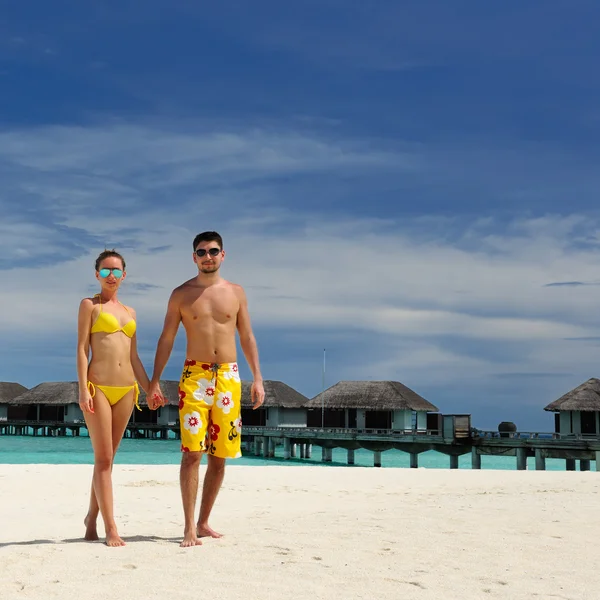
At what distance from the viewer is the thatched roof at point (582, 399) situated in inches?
1561

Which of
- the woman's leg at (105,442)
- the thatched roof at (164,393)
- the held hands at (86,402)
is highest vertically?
the thatched roof at (164,393)

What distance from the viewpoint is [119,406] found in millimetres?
6910

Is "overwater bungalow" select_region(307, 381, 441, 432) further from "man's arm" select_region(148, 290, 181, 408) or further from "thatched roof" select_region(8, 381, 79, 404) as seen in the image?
"man's arm" select_region(148, 290, 181, 408)

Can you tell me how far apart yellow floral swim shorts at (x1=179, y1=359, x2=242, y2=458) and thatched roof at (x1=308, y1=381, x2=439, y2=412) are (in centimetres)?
4202

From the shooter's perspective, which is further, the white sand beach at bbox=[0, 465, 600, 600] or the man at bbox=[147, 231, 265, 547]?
the man at bbox=[147, 231, 265, 547]

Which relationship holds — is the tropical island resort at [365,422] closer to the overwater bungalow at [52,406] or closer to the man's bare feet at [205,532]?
the overwater bungalow at [52,406]

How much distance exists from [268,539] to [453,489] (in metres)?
8.44

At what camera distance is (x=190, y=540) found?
6645mm

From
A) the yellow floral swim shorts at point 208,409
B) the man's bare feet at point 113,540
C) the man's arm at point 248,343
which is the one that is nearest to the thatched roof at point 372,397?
the man's arm at point 248,343

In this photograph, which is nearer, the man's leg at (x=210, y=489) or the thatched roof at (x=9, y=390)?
the man's leg at (x=210, y=489)

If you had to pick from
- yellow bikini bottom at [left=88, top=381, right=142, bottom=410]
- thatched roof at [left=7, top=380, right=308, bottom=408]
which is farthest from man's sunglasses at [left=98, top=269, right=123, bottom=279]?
thatched roof at [left=7, top=380, right=308, bottom=408]

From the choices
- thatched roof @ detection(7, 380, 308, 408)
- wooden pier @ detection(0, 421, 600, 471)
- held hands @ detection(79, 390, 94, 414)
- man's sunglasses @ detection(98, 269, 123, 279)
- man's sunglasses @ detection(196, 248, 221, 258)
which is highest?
thatched roof @ detection(7, 380, 308, 408)

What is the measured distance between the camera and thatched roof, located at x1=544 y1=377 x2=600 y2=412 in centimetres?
3966

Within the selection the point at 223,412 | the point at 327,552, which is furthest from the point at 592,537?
the point at 223,412
